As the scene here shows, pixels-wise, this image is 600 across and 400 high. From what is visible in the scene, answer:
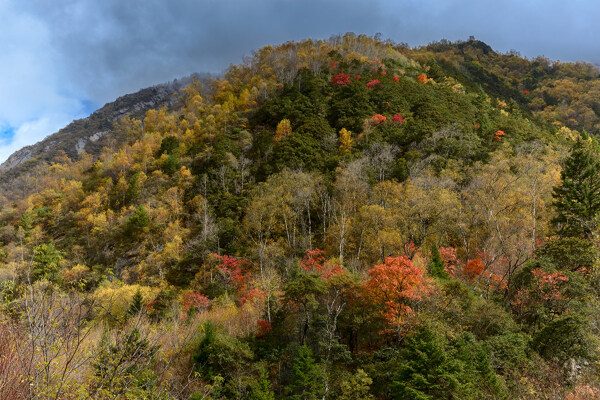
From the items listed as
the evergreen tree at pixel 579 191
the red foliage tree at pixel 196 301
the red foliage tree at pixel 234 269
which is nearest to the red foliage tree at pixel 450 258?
the evergreen tree at pixel 579 191

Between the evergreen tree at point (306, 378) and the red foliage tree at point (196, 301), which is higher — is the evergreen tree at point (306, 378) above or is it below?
below

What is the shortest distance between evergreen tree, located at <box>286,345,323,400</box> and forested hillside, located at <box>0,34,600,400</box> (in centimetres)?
11

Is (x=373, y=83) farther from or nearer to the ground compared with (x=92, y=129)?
nearer to the ground

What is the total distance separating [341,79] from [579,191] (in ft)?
146

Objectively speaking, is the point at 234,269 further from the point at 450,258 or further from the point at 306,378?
the point at 450,258

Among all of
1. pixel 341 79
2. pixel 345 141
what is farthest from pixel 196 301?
pixel 341 79

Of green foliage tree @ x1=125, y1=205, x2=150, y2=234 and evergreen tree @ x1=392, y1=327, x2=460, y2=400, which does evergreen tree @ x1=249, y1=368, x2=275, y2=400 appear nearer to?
evergreen tree @ x1=392, y1=327, x2=460, y2=400

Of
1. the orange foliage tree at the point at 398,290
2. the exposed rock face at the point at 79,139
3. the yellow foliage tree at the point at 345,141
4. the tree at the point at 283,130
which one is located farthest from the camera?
the exposed rock face at the point at 79,139

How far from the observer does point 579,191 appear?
2220 cm

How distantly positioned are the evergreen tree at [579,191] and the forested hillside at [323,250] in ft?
0.52

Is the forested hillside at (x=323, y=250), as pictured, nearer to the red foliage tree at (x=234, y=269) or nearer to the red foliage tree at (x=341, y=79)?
the red foliage tree at (x=234, y=269)

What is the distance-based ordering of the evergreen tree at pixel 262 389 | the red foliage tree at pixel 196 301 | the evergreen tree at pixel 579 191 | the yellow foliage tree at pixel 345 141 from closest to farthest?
the evergreen tree at pixel 262 389 → the evergreen tree at pixel 579 191 → the red foliage tree at pixel 196 301 → the yellow foliage tree at pixel 345 141

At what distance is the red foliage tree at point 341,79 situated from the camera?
57944 millimetres

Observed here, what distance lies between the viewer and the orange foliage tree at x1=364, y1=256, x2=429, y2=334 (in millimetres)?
16453
